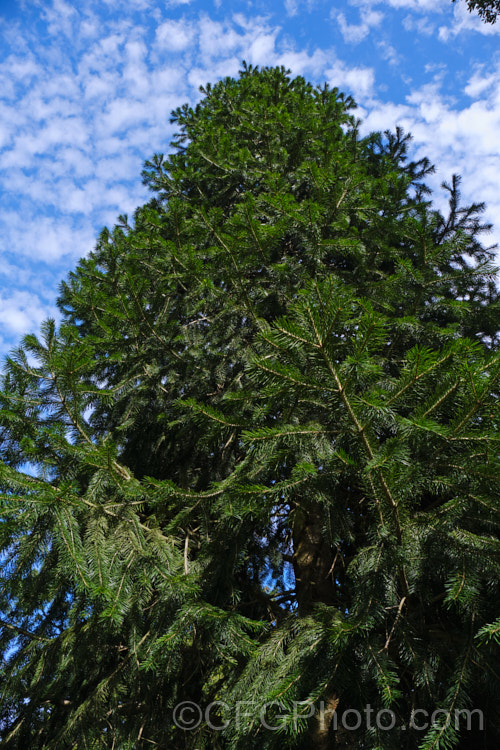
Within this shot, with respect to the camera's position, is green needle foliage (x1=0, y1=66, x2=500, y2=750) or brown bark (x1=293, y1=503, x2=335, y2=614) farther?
brown bark (x1=293, y1=503, x2=335, y2=614)

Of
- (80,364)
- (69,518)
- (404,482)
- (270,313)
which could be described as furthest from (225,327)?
(404,482)

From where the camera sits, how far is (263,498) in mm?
2234

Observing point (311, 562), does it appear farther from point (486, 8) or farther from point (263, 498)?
point (486, 8)

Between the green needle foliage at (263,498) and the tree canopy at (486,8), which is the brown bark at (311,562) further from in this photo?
the tree canopy at (486,8)

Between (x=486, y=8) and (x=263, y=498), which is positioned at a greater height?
(x=486, y=8)

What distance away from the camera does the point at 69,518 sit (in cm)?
219

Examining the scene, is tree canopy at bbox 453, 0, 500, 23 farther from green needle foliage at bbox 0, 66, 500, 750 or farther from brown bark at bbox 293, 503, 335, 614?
brown bark at bbox 293, 503, 335, 614

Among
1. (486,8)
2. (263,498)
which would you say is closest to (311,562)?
(263,498)

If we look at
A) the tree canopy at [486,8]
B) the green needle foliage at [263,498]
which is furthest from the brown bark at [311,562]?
the tree canopy at [486,8]

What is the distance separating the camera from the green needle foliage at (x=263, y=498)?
1808mm

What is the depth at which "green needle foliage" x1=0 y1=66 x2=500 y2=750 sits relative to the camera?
181 cm

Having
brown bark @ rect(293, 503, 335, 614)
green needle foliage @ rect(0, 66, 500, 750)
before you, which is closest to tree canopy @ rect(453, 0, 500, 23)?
green needle foliage @ rect(0, 66, 500, 750)

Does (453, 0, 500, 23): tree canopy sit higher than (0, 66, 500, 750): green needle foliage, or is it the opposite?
(453, 0, 500, 23): tree canopy

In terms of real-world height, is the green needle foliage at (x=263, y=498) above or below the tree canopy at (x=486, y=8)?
below
